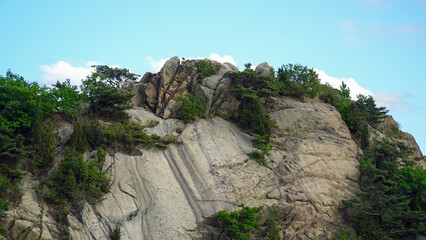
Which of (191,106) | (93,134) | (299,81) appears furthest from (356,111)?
(93,134)

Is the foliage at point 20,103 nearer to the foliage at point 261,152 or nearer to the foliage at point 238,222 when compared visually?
the foliage at point 238,222

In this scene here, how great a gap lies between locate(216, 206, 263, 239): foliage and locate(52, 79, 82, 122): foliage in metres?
14.6

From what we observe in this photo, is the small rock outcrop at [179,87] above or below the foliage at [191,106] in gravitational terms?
above

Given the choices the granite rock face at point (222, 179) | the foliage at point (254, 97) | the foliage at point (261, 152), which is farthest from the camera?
the foliage at point (254, 97)

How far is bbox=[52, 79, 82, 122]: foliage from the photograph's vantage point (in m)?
32.2

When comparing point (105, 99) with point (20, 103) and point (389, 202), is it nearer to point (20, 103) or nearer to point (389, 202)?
point (20, 103)

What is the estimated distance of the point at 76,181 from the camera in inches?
1099

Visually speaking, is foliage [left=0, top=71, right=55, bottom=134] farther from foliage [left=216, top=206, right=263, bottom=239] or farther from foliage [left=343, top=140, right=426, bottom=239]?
foliage [left=343, top=140, right=426, bottom=239]

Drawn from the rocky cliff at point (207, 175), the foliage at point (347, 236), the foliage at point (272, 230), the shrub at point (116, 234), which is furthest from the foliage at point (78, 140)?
the foliage at point (347, 236)

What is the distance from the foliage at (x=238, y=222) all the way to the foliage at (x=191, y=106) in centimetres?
1019

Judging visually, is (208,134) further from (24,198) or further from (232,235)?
(24,198)

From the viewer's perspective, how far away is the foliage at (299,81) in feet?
137

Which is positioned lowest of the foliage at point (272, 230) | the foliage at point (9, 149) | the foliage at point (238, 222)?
the foliage at point (272, 230)

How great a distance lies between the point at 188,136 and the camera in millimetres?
34219
